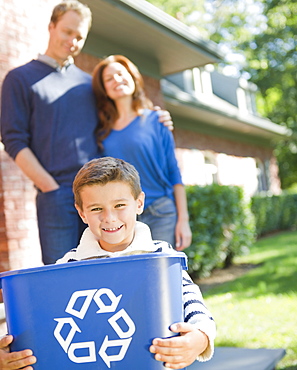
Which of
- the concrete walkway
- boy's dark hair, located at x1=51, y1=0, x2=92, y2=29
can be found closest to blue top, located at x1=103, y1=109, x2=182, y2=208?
boy's dark hair, located at x1=51, y1=0, x2=92, y2=29

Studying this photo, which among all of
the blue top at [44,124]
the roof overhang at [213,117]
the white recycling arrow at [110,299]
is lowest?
the white recycling arrow at [110,299]

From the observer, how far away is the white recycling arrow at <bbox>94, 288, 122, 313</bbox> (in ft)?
4.94

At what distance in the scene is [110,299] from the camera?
1.51 m

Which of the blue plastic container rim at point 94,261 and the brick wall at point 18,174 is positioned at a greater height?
the brick wall at point 18,174

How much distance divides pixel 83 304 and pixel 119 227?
1.35 ft

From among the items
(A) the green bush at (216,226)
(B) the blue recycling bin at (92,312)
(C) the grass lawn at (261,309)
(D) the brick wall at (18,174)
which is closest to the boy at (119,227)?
(B) the blue recycling bin at (92,312)

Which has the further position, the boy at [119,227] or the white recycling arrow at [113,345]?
the boy at [119,227]

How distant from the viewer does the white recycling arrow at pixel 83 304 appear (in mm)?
1507

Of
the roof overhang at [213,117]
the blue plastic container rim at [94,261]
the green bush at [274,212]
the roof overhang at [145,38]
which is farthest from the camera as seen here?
the green bush at [274,212]

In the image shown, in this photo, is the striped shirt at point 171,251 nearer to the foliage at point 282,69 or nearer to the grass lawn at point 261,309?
the grass lawn at point 261,309

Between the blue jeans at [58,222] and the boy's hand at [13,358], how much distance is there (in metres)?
1.14

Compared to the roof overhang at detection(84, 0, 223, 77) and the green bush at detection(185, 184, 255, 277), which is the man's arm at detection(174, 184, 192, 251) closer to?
the roof overhang at detection(84, 0, 223, 77)

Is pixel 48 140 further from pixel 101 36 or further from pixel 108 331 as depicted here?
pixel 101 36

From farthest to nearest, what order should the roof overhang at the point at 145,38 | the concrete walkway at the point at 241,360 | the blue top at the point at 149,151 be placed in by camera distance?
the roof overhang at the point at 145,38
the concrete walkway at the point at 241,360
the blue top at the point at 149,151
